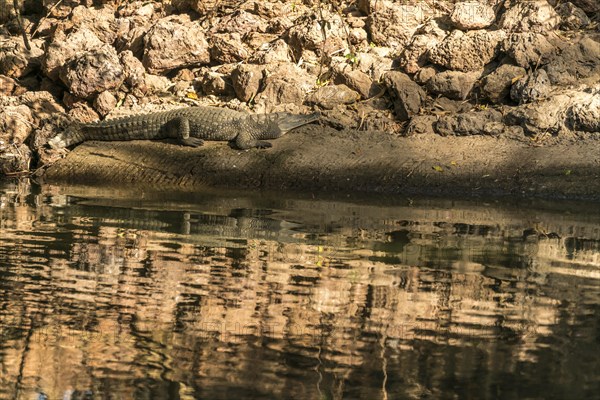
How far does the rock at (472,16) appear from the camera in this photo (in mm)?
13469

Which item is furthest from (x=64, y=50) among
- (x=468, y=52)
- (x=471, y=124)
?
(x=471, y=124)

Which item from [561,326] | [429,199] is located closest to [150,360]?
[561,326]

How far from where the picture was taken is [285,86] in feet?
45.3

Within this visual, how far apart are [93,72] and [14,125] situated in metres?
1.34

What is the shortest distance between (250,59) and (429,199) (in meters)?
4.79

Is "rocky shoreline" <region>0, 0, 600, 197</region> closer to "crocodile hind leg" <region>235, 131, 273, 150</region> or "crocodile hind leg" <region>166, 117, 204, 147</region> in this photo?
"crocodile hind leg" <region>235, 131, 273, 150</region>

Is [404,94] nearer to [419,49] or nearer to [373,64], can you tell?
[419,49]

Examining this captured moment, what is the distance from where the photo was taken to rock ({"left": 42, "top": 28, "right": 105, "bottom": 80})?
14.8 meters

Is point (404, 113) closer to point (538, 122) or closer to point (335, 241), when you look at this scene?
point (538, 122)

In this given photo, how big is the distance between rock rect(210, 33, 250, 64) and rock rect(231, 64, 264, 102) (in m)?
0.54

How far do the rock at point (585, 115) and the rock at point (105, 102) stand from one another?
257 inches

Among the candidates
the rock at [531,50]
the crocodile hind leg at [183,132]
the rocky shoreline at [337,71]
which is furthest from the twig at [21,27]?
the rock at [531,50]

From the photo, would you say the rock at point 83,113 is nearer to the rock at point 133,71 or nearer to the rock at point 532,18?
the rock at point 133,71

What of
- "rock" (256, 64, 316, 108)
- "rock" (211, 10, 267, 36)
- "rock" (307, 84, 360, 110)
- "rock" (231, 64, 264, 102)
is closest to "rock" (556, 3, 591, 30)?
"rock" (307, 84, 360, 110)
